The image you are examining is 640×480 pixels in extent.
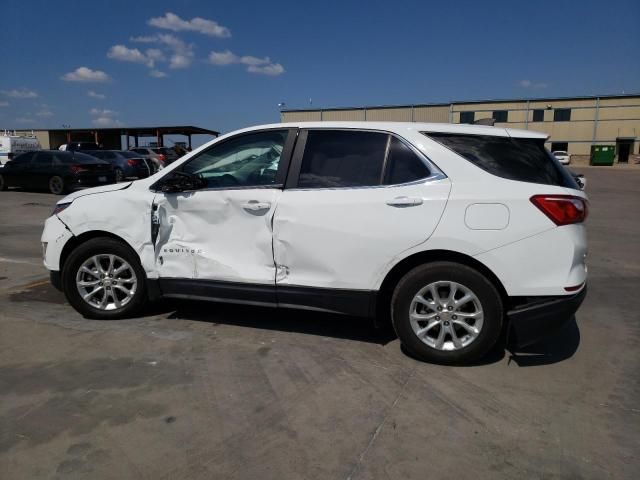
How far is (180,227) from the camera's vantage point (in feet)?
13.8

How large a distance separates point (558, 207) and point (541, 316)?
0.76 metres

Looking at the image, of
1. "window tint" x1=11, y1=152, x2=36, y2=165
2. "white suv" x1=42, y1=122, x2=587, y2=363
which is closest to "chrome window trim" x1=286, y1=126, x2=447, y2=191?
"white suv" x1=42, y1=122, x2=587, y2=363

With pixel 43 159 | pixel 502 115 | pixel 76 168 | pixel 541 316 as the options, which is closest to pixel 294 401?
pixel 541 316

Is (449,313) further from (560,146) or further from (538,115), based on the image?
(560,146)

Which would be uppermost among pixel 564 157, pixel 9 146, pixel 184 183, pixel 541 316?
pixel 564 157

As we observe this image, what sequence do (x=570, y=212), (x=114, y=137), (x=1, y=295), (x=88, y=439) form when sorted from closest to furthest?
(x=88, y=439)
(x=570, y=212)
(x=1, y=295)
(x=114, y=137)

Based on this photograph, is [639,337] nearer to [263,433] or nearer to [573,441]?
[573,441]

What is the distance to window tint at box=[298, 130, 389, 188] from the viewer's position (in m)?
3.74

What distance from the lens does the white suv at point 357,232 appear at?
3.38 meters

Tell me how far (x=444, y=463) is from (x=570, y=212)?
1892mm

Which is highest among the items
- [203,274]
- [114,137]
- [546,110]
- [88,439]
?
[546,110]

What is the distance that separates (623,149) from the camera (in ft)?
177

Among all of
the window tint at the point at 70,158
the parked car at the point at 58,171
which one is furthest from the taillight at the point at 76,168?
the window tint at the point at 70,158

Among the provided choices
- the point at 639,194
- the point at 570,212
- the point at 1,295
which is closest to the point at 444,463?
the point at 570,212
